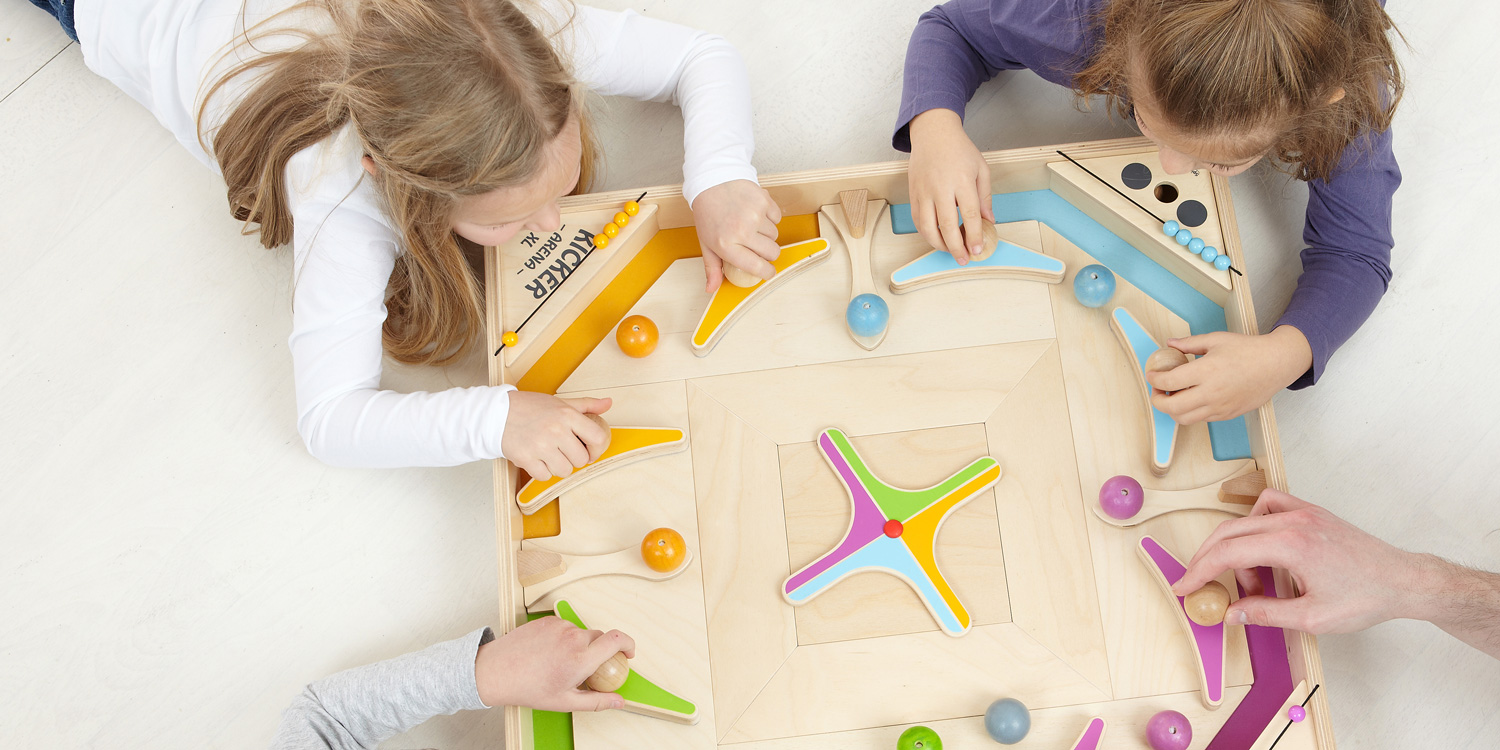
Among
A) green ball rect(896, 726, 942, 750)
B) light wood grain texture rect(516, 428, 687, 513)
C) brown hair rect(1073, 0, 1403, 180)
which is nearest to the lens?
brown hair rect(1073, 0, 1403, 180)

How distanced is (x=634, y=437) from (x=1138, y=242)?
0.49 m

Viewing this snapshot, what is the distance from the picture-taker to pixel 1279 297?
40.5 inches

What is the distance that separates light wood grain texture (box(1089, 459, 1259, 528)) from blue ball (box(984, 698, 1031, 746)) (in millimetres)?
178

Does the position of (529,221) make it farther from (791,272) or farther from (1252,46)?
(1252,46)

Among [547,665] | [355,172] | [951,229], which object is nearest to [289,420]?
[355,172]

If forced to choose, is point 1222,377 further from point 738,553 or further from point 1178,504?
point 738,553

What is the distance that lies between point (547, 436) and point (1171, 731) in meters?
0.55

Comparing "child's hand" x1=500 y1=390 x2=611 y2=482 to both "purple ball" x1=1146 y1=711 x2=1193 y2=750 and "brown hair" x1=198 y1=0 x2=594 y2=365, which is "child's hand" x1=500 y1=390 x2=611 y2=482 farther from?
"purple ball" x1=1146 y1=711 x2=1193 y2=750

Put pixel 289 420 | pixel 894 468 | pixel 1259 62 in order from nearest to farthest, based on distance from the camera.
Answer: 1. pixel 1259 62
2. pixel 894 468
3. pixel 289 420

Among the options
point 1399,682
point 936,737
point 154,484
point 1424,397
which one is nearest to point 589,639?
point 936,737

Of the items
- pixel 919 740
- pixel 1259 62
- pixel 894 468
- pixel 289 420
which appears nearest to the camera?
pixel 1259 62

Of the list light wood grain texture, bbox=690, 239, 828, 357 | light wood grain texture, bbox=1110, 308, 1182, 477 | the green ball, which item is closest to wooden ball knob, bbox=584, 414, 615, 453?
light wood grain texture, bbox=690, 239, 828, 357

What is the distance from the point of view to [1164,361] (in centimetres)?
86

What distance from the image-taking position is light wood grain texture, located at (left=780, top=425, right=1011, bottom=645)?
2.77ft
